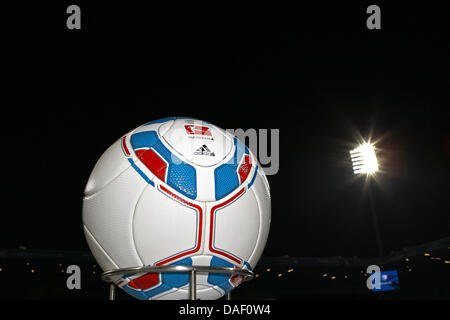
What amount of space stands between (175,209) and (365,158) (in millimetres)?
9295

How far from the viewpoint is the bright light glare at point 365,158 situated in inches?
412

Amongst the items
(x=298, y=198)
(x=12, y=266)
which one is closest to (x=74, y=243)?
(x=12, y=266)

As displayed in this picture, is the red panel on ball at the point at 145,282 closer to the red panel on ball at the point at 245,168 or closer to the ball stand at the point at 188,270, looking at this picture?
the ball stand at the point at 188,270

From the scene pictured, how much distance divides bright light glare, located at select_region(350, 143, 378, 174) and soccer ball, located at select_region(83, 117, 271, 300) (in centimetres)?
883

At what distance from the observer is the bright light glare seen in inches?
412

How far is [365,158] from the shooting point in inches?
412

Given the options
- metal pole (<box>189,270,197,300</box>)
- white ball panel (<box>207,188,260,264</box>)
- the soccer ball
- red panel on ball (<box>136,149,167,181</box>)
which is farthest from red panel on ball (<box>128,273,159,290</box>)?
red panel on ball (<box>136,149,167,181</box>)

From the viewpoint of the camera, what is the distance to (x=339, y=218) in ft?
42.3

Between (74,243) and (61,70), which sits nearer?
(61,70)

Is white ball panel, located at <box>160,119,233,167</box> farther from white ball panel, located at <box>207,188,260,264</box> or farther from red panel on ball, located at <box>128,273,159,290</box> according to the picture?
red panel on ball, located at <box>128,273,159,290</box>

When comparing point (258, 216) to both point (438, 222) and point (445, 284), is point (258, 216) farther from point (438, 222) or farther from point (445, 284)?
point (445, 284)

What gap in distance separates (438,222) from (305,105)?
Answer: 5.23 meters

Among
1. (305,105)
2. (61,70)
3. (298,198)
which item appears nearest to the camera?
(61,70)

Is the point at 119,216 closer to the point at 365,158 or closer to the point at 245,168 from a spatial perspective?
the point at 245,168
